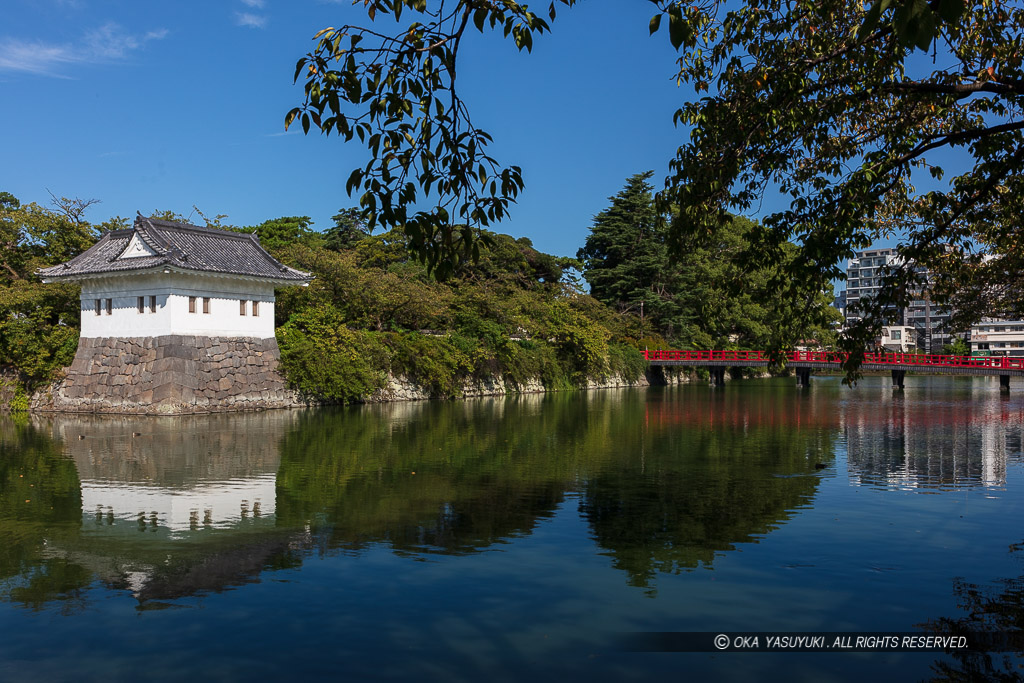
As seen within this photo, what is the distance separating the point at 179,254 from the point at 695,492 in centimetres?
1815

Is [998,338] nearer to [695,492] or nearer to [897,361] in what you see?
[897,361]

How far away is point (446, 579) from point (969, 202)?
5.92m

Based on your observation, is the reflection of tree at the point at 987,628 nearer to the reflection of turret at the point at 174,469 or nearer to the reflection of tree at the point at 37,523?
the reflection of tree at the point at 37,523

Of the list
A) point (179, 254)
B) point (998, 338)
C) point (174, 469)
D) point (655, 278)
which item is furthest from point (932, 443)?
point (998, 338)

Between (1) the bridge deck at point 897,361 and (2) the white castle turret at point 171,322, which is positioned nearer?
(2) the white castle turret at point 171,322

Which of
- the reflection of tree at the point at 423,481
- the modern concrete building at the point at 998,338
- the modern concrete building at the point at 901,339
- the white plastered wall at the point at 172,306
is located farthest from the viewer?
the modern concrete building at the point at 901,339

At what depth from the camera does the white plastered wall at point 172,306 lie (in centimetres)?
2458

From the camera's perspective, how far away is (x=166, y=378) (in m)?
24.3

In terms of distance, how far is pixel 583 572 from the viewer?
752 centimetres

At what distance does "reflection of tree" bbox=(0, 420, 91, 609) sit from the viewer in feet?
23.0

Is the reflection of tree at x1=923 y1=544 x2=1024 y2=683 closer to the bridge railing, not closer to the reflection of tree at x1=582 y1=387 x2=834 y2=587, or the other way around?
the reflection of tree at x1=582 y1=387 x2=834 y2=587

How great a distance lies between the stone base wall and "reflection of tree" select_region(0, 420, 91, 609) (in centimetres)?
788

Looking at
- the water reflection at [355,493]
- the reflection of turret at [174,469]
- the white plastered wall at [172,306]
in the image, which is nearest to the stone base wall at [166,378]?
the white plastered wall at [172,306]

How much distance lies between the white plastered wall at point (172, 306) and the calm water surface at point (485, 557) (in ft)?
28.0
